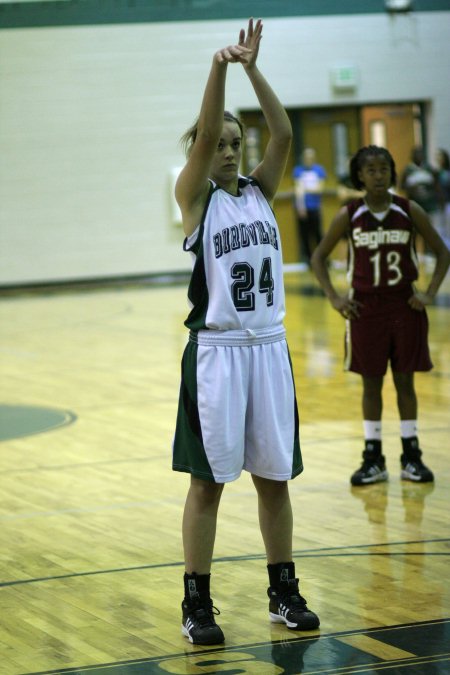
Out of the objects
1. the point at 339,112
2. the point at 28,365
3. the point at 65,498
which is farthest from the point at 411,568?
the point at 339,112

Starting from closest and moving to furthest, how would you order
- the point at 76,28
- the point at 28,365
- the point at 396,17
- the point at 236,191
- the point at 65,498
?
the point at 236,191
the point at 65,498
the point at 28,365
the point at 76,28
the point at 396,17

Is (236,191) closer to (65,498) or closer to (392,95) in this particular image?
(65,498)

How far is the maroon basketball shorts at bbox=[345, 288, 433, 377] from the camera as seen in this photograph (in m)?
5.54

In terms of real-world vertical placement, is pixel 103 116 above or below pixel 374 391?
above

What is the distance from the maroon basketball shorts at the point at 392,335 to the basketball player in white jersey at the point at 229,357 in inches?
78.4

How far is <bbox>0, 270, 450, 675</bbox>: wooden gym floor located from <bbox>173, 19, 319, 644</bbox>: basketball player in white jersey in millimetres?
213

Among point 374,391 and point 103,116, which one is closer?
point 374,391

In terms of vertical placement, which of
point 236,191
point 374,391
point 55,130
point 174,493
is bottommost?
point 174,493

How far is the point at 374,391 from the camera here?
18.6 ft

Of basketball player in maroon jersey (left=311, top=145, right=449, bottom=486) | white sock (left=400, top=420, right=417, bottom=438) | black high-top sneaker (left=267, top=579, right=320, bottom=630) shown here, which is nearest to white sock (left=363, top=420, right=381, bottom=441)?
basketball player in maroon jersey (left=311, top=145, right=449, bottom=486)

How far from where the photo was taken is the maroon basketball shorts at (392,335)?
554cm

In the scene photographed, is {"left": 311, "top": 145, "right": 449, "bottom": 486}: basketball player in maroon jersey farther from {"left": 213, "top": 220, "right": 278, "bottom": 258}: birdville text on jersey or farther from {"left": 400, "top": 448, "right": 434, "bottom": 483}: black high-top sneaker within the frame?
{"left": 213, "top": 220, "right": 278, "bottom": 258}: birdville text on jersey

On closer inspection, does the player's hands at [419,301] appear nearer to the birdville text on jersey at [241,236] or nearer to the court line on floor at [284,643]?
the birdville text on jersey at [241,236]

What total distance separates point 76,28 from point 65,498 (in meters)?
12.8
